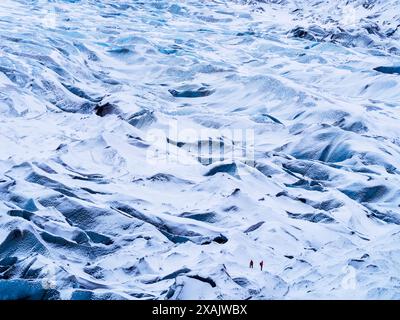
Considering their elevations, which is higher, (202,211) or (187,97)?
(202,211)

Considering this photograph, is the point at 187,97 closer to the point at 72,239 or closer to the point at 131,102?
the point at 131,102

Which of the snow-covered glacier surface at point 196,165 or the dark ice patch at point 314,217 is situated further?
the dark ice patch at point 314,217

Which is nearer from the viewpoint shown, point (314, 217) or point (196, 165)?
point (314, 217)

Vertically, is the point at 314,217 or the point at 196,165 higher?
the point at 314,217

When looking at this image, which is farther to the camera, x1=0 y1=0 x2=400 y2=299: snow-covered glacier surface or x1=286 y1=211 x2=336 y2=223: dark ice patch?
x1=286 y1=211 x2=336 y2=223: dark ice patch

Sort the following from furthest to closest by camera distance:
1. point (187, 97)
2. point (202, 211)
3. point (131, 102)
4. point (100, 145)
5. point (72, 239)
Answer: point (187, 97) → point (131, 102) → point (100, 145) → point (202, 211) → point (72, 239)

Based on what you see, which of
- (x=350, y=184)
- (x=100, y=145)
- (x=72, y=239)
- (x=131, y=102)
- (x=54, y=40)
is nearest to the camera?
(x=72, y=239)
